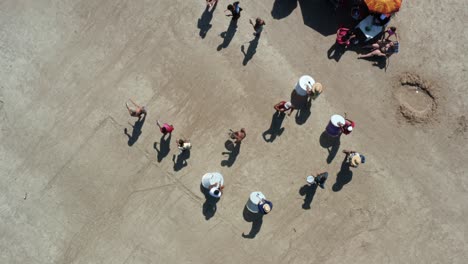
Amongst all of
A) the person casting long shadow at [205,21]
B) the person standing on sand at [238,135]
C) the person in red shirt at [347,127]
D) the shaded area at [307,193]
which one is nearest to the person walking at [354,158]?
the person in red shirt at [347,127]

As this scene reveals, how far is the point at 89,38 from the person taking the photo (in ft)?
39.8

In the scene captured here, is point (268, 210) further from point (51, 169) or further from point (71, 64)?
point (71, 64)

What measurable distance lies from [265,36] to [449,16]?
251 inches

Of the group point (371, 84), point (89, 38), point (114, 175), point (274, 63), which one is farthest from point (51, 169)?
point (371, 84)

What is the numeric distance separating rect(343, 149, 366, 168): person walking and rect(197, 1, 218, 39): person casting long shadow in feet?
20.7

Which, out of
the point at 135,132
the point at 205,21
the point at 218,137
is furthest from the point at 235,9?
the point at 135,132

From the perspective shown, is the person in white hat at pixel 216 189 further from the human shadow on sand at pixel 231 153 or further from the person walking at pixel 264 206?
the person walking at pixel 264 206

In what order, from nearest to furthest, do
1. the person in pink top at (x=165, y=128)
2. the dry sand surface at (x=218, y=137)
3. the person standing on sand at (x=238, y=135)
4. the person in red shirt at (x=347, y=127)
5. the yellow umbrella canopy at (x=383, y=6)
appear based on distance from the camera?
the yellow umbrella canopy at (x=383, y=6) → the person in red shirt at (x=347, y=127) → the person in pink top at (x=165, y=128) → the person standing on sand at (x=238, y=135) → the dry sand surface at (x=218, y=137)

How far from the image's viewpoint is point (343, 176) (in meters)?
12.1

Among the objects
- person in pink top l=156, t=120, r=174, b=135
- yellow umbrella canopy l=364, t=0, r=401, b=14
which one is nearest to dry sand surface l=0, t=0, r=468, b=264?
person in pink top l=156, t=120, r=174, b=135

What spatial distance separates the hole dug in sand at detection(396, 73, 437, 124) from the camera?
12.1 metres

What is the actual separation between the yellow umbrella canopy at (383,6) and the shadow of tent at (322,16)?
1132mm

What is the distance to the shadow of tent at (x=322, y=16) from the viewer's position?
12.1 meters

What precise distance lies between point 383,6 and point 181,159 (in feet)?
26.9
